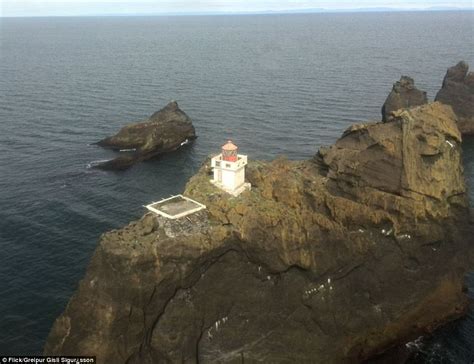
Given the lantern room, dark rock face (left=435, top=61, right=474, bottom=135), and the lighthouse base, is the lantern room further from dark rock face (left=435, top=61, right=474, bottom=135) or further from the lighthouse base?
dark rock face (left=435, top=61, right=474, bottom=135)

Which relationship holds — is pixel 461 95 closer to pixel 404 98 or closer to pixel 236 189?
pixel 404 98

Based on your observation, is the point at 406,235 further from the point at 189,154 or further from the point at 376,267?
the point at 189,154

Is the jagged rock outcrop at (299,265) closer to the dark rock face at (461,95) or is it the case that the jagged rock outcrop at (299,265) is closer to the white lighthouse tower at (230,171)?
the white lighthouse tower at (230,171)

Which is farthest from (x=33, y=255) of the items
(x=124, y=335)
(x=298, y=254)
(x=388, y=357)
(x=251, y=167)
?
(x=388, y=357)

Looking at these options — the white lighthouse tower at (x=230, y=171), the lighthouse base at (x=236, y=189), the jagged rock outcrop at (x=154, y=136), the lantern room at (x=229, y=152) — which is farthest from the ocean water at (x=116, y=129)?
the lantern room at (x=229, y=152)

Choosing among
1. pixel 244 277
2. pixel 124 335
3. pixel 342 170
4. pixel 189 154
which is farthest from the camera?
pixel 189 154

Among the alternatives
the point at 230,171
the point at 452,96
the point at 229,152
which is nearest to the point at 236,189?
the point at 230,171
